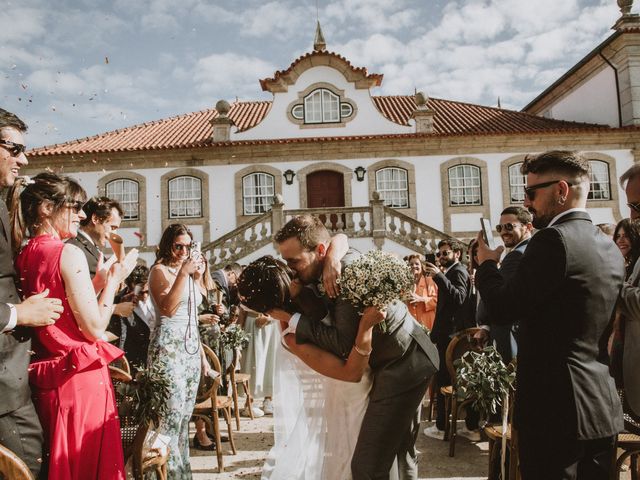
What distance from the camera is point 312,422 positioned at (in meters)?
3.09

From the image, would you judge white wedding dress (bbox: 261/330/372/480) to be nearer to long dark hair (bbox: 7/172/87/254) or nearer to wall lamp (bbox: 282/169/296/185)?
long dark hair (bbox: 7/172/87/254)

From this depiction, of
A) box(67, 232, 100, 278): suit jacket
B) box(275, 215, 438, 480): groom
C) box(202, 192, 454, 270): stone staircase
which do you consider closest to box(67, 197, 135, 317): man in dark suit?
box(67, 232, 100, 278): suit jacket

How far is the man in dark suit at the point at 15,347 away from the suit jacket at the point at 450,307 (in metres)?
4.69

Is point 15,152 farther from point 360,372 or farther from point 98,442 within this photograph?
point 360,372

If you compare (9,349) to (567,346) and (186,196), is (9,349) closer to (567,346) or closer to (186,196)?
(567,346)

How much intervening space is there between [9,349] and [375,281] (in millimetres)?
1662

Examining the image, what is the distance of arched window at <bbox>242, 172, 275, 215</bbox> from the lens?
18.8m

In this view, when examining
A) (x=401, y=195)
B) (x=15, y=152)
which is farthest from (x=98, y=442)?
(x=401, y=195)

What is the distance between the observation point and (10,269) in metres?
2.21

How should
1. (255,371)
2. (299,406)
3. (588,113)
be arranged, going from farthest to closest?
(588,113), (255,371), (299,406)

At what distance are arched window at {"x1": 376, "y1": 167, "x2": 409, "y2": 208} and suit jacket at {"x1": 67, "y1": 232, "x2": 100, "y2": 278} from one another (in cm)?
1562

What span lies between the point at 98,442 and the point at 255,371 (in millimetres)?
4901

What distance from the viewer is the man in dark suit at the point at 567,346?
224 cm

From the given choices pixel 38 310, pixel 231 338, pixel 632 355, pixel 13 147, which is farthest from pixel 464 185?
pixel 38 310
